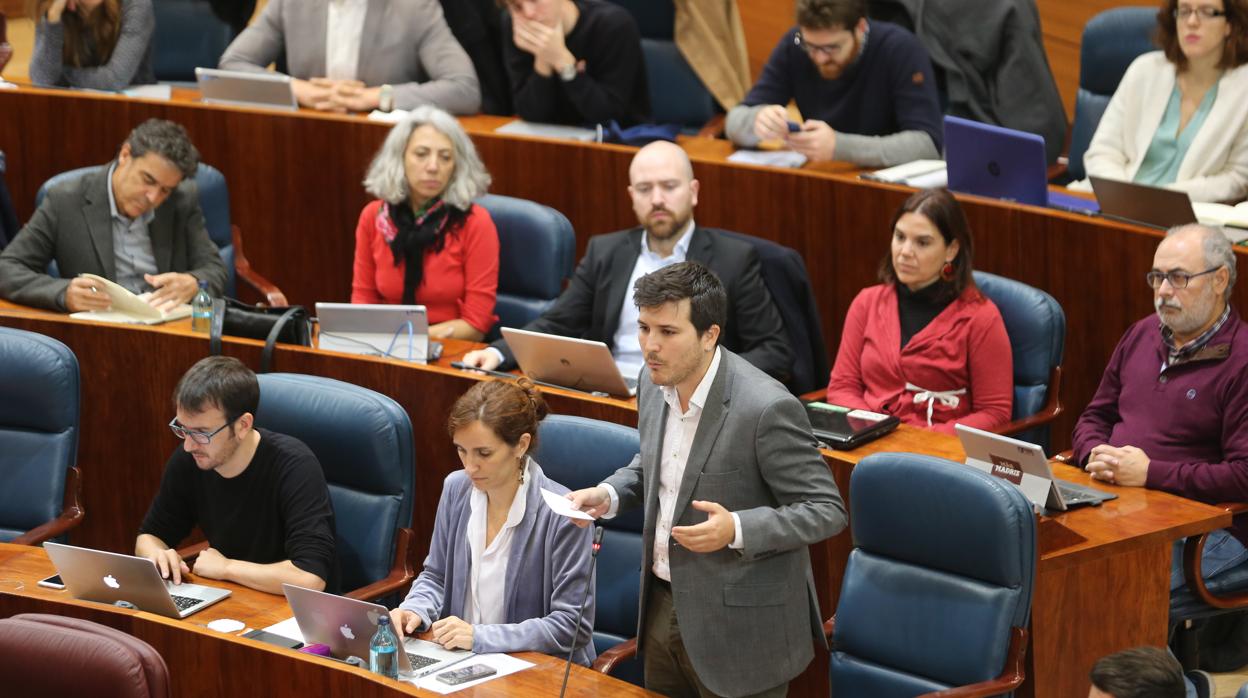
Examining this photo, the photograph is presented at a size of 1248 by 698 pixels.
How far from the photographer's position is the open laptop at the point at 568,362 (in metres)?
3.59

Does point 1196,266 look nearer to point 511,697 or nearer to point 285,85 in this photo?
point 511,697

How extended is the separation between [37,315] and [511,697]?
2009 millimetres

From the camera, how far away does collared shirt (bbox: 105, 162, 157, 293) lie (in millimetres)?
4461

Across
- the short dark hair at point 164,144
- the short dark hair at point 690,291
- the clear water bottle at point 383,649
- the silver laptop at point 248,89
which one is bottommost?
the clear water bottle at point 383,649

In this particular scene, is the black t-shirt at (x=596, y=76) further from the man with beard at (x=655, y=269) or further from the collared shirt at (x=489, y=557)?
the collared shirt at (x=489, y=557)

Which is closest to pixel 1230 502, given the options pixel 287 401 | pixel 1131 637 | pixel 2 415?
pixel 1131 637

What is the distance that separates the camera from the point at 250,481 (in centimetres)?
321

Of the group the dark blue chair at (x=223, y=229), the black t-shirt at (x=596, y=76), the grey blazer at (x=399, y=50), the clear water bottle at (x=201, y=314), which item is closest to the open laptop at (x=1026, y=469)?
→ the clear water bottle at (x=201, y=314)

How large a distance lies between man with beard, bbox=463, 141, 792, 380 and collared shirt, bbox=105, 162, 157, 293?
3.83 feet

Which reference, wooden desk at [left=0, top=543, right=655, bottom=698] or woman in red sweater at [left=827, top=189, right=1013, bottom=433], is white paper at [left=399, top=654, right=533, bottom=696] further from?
woman in red sweater at [left=827, top=189, right=1013, bottom=433]

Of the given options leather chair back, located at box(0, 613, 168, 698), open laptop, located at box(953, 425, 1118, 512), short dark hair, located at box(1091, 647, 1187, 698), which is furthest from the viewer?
open laptop, located at box(953, 425, 1118, 512)

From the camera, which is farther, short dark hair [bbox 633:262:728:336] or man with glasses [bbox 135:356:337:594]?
man with glasses [bbox 135:356:337:594]

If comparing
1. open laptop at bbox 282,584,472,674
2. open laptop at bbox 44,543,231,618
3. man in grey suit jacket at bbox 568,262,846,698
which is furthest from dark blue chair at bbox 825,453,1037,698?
open laptop at bbox 44,543,231,618

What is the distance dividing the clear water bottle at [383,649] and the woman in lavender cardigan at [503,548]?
0.60 ft
